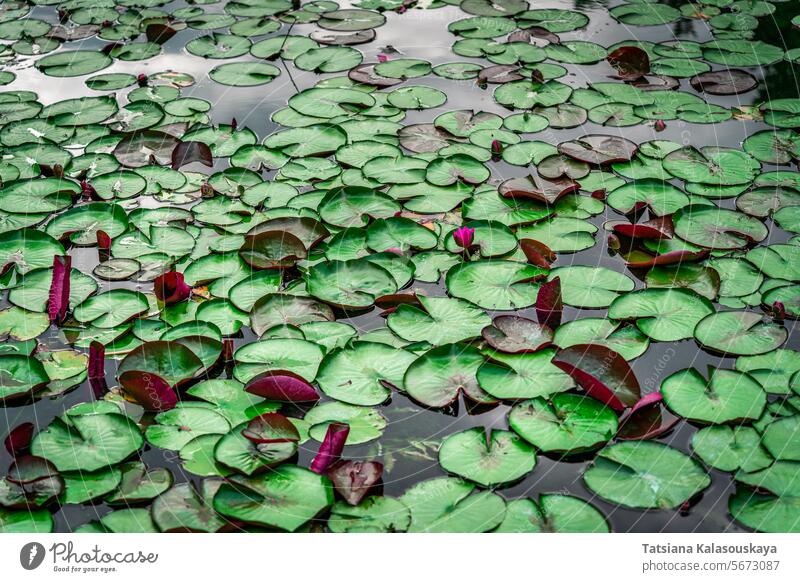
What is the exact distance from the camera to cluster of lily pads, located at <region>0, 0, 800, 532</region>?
239 cm

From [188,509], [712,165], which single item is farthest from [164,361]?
[712,165]

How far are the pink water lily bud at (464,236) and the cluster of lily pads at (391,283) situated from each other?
55mm

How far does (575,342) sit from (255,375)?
43.4 inches

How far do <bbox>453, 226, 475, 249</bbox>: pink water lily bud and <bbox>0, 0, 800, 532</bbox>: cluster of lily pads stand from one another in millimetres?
55

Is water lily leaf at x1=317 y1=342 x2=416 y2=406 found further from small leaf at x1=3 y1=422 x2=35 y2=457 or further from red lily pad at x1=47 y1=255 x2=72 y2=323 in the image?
red lily pad at x1=47 y1=255 x2=72 y2=323

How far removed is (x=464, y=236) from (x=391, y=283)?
371 mm

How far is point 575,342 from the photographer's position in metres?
2.83

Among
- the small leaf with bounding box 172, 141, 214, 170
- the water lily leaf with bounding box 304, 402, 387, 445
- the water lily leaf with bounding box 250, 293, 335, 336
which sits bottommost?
the water lily leaf with bounding box 304, 402, 387, 445

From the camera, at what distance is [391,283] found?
314cm

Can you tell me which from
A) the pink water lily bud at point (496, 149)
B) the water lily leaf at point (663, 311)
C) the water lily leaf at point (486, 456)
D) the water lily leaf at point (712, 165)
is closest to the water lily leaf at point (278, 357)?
the water lily leaf at point (486, 456)

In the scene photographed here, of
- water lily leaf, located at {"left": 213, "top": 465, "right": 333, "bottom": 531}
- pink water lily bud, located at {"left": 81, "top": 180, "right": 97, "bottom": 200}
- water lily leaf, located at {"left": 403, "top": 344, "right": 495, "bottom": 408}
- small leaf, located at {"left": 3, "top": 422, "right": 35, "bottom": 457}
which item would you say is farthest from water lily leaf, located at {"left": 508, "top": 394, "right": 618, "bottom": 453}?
pink water lily bud, located at {"left": 81, "top": 180, "right": 97, "bottom": 200}

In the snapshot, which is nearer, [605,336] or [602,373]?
[602,373]

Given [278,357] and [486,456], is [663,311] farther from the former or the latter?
[278,357]

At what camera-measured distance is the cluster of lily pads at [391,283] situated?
94.3 inches
